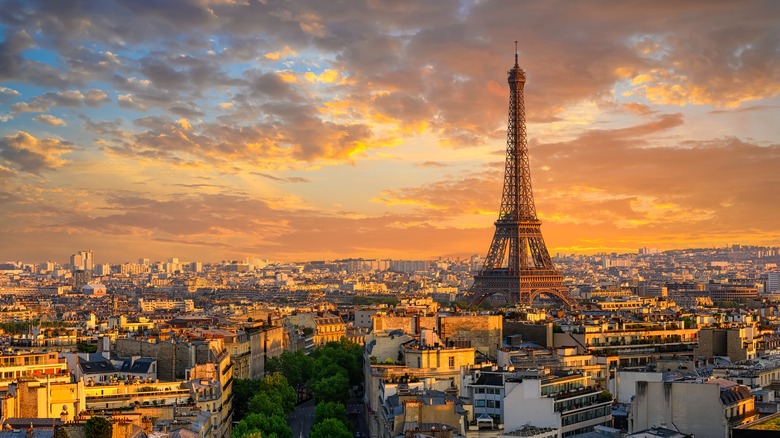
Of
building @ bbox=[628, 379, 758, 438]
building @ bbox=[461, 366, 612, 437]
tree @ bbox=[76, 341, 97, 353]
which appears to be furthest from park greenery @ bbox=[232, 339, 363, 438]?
building @ bbox=[628, 379, 758, 438]

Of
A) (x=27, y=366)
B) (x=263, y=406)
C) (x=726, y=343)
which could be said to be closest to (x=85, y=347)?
(x=263, y=406)

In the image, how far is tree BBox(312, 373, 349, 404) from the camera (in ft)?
219

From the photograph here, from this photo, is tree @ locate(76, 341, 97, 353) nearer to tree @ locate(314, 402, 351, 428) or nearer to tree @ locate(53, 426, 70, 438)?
tree @ locate(314, 402, 351, 428)

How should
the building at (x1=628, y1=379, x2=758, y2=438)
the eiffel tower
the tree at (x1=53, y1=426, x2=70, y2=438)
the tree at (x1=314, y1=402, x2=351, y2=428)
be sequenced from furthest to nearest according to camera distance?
the eiffel tower
the tree at (x1=314, y1=402, x2=351, y2=428)
the building at (x1=628, y1=379, x2=758, y2=438)
the tree at (x1=53, y1=426, x2=70, y2=438)

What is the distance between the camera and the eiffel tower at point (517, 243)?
476ft

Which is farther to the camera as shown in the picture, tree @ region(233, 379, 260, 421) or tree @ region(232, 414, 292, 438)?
tree @ region(233, 379, 260, 421)

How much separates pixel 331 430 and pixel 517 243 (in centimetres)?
9904

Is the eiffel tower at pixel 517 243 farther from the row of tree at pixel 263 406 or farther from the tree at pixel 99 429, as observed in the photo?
the tree at pixel 99 429

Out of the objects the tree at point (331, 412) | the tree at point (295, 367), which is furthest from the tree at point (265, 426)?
the tree at point (295, 367)

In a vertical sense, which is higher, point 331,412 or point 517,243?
point 517,243

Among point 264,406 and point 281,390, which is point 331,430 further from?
point 281,390

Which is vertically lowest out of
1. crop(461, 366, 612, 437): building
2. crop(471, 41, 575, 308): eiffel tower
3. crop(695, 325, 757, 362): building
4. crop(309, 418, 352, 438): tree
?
crop(309, 418, 352, 438): tree

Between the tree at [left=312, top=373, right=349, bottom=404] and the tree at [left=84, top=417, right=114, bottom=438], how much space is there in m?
31.8

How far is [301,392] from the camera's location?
8281 centimetres
